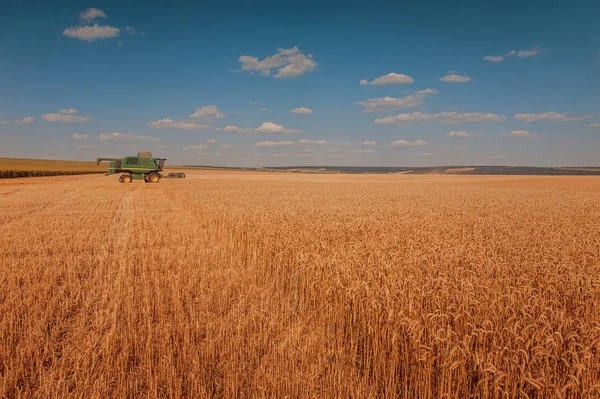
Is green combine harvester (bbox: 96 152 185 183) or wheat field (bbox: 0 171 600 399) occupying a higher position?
green combine harvester (bbox: 96 152 185 183)

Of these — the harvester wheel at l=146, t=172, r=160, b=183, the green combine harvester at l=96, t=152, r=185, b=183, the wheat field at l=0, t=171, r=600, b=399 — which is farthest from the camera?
the harvester wheel at l=146, t=172, r=160, b=183

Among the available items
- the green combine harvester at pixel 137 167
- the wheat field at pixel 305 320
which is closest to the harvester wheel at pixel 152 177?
the green combine harvester at pixel 137 167

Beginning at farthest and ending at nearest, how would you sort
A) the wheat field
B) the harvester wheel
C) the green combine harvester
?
the harvester wheel
the green combine harvester
the wheat field

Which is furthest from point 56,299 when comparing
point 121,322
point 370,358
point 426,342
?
point 426,342

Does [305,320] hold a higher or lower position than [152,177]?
lower

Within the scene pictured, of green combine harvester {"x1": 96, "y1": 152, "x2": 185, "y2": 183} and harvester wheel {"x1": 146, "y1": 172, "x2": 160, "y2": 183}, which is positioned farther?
harvester wheel {"x1": 146, "y1": 172, "x2": 160, "y2": 183}

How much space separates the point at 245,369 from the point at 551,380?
2.93 meters

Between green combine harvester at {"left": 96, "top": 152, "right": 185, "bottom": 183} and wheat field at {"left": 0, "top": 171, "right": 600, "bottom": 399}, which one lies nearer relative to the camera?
wheat field at {"left": 0, "top": 171, "right": 600, "bottom": 399}

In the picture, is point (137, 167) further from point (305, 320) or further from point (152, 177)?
point (305, 320)

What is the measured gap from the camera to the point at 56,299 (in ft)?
20.1

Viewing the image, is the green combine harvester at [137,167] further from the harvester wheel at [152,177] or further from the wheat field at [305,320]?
the wheat field at [305,320]

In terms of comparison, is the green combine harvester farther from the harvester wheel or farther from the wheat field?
the wheat field

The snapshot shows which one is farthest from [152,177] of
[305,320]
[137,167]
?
[305,320]

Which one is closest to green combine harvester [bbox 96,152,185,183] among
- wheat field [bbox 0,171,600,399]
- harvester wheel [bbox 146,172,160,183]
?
harvester wheel [bbox 146,172,160,183]
